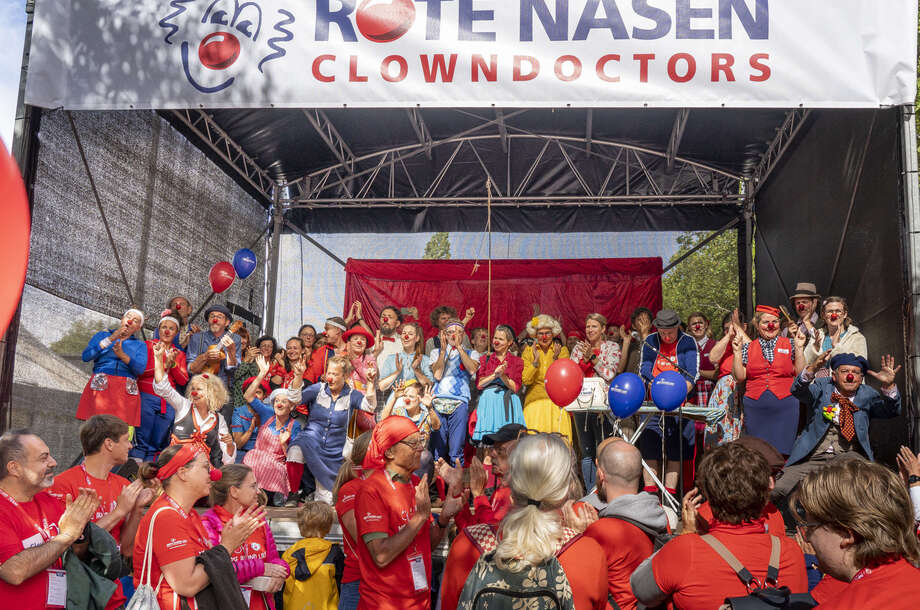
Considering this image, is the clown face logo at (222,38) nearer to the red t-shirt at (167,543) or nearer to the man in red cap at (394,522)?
the man in red cap at (394,522)

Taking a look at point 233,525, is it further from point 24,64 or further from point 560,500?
point 24,64

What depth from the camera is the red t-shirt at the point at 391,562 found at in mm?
3484

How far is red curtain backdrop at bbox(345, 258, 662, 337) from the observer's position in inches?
447

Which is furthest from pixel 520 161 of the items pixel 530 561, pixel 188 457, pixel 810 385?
pixel 530 561

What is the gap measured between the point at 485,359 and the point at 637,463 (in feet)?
16.5

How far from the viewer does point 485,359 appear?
8.17 m

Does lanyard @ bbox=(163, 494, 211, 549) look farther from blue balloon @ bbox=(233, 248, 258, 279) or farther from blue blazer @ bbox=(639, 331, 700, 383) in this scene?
blue balloon @ bbox=(233, 248, 258, 279)

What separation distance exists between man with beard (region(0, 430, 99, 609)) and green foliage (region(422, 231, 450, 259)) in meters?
8.73

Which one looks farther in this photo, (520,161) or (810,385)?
(520,161)

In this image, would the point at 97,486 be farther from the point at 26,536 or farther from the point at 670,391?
the point at 670,391

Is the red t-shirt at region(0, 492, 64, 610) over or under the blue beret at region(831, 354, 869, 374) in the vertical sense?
under

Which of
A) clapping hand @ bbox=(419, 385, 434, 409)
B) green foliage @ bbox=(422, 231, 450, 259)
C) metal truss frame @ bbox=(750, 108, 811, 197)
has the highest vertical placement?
metal truss frame @ bbox=(750, 108, 811, 197)

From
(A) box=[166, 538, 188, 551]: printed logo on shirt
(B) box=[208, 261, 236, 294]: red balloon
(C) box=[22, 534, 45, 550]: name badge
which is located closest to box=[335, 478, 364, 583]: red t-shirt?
(A) box=[166, 538, 188, 551]: printed logo on shirt

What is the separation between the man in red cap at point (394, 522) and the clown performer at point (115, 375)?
4.06 m
